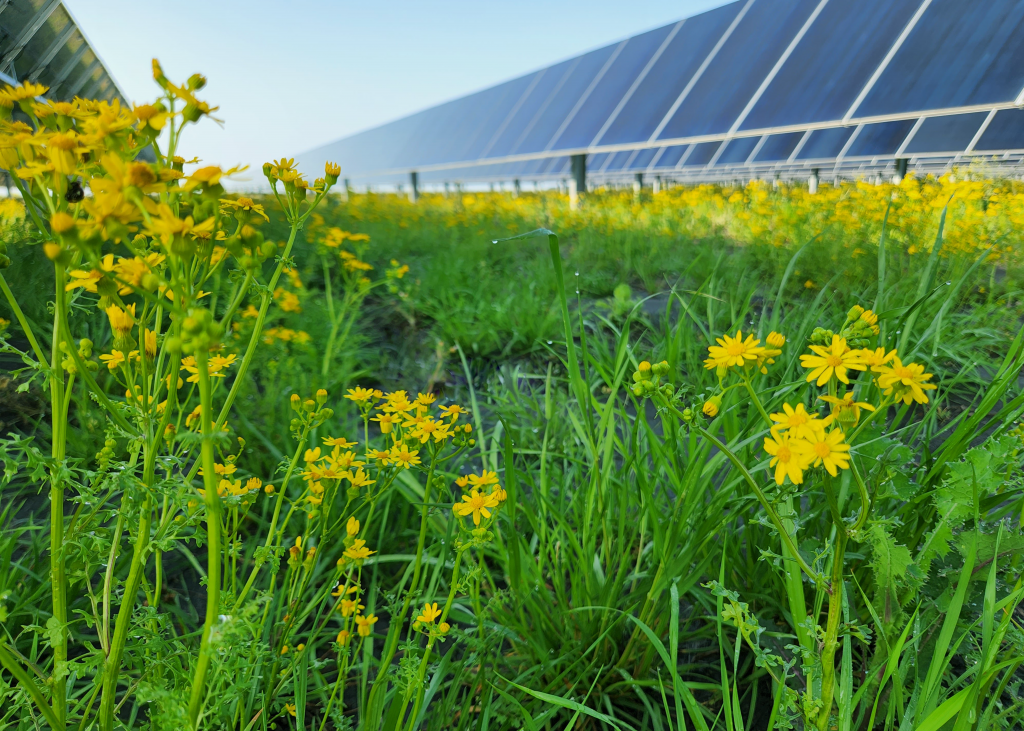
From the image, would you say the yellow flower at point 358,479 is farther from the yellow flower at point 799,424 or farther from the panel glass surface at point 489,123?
the panel glass surface at point 489,123

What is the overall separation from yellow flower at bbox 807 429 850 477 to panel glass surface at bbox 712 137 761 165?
39.0 ft

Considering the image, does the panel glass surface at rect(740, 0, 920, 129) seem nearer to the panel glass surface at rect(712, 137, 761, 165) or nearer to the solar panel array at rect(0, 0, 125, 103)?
the panel glass surface at rect(712, 137, 761, 165)

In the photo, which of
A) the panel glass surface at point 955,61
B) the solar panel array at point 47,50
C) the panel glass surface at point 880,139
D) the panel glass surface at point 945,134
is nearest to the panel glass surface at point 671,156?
the panel glass surface at point 880,139

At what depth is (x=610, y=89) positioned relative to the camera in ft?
31.8

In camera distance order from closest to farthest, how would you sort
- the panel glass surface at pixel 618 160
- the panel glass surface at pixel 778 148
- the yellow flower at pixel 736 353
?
the yellow flower at pixel 736 353 → the panel glass surface at pixel 778 148 → the panel glass surface at pixel 618 160

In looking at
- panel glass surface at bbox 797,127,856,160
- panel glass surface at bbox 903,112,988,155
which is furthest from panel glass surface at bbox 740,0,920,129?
panel glass surface at bbox 797,127,856,160

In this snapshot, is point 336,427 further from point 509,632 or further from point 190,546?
point 509,632

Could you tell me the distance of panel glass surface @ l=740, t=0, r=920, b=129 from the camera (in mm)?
A: 5613

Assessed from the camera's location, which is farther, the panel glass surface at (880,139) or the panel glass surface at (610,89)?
the panel glass surface at (880,139)

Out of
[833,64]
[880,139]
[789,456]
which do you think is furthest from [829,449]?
[880,139]

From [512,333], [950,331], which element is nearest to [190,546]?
[512,333]

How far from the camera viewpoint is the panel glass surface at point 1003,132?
8250 millimetres

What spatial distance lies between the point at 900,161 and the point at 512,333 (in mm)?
7870

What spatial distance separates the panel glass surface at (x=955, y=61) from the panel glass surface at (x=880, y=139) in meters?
3.16
